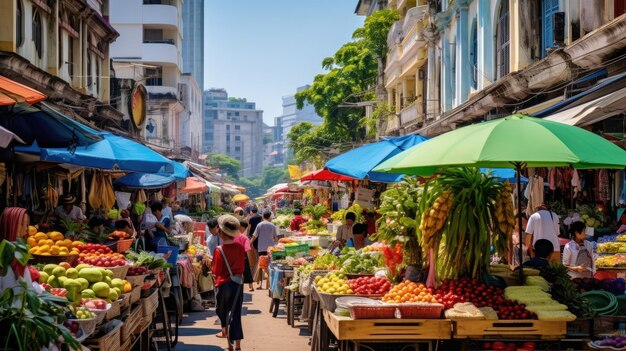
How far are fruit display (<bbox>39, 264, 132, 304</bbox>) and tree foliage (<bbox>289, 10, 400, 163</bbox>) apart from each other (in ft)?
121

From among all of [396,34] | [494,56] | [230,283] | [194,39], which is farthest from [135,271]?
[194,39]

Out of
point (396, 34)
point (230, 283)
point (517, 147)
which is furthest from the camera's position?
point (396, 34)

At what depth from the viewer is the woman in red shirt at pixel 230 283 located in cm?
1102

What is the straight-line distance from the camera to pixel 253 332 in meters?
13.3

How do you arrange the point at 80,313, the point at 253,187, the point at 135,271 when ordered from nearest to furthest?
the point at 80,313 → the point at 135,271 → the point at 253,187

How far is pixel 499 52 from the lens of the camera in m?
21.8

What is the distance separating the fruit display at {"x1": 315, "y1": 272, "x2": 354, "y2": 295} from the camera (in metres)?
8.79

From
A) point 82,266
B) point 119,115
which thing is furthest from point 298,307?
point 119,115

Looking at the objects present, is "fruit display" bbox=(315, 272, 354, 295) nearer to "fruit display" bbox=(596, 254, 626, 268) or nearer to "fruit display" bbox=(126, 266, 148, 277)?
"fruit display" bbox=(126, 266, 148, 277)

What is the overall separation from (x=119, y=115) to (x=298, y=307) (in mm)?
19221

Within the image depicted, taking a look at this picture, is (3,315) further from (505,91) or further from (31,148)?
(505,91)

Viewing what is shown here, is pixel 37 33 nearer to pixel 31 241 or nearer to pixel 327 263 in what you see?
pixel 327 263

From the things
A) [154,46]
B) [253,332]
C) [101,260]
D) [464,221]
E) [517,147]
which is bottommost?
[253,332]

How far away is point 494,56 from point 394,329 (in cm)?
1614
